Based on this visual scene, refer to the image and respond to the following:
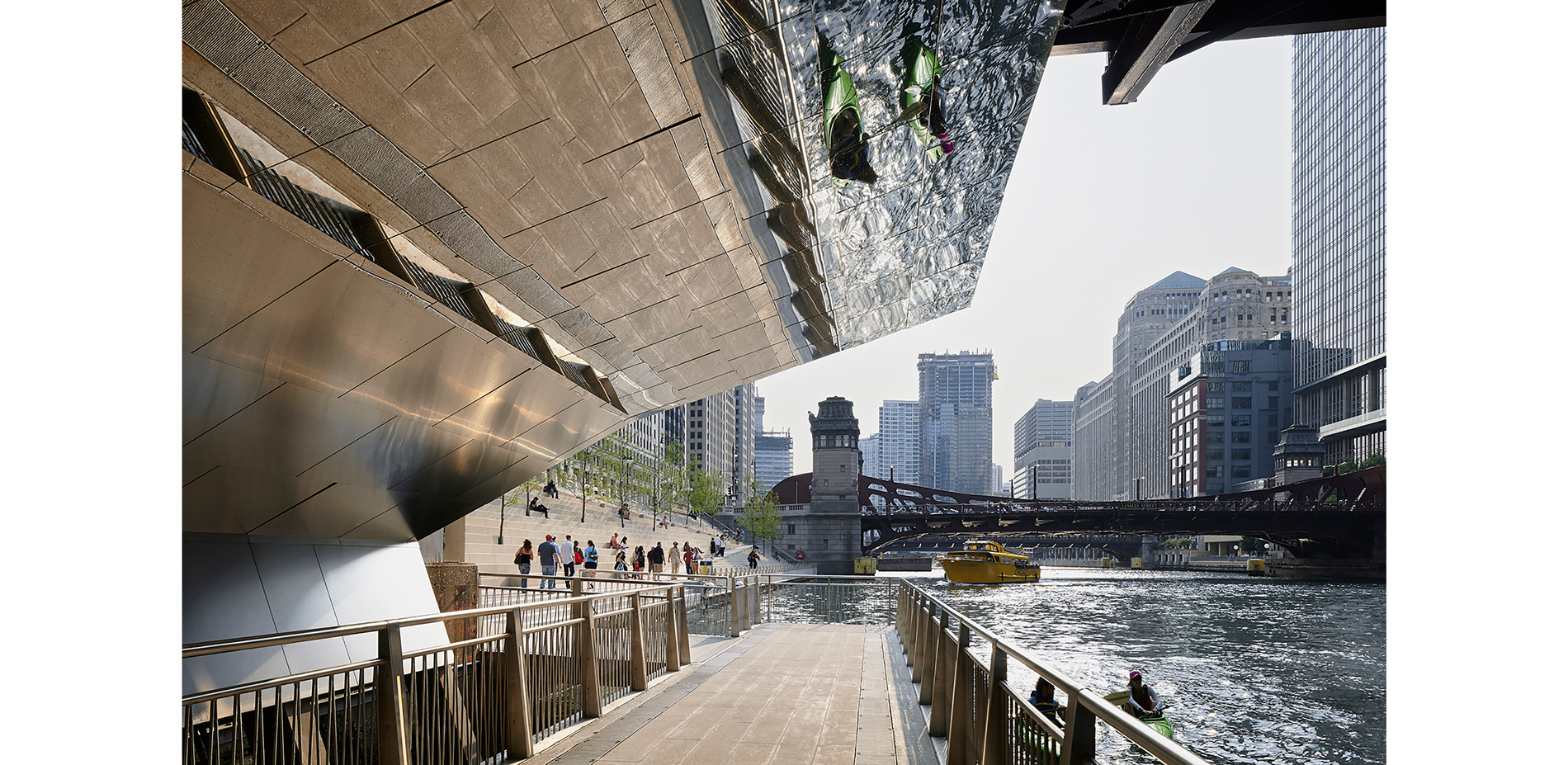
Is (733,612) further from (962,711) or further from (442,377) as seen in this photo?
(962,711)

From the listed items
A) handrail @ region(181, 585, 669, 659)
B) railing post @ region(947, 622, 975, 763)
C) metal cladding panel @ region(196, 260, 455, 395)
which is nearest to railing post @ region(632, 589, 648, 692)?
handrail @ region(181, 585, 669, 659)

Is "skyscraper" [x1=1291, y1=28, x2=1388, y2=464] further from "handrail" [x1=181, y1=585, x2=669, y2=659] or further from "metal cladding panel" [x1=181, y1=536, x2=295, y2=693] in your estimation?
"handrail" [x1=181, y1=585, x2=669, y2=659]

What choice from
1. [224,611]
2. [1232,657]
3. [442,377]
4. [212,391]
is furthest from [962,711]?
[1232,657]

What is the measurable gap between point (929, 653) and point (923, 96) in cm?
626

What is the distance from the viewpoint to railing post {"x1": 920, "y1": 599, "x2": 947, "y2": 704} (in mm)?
10406

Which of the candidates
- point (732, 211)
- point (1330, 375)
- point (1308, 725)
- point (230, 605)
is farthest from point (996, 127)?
point (1330, 375)

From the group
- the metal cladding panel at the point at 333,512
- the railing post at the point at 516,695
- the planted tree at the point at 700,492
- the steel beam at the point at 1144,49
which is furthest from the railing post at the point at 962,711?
the planted tree at the point at 700,492

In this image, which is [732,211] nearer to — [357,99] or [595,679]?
[357,99]

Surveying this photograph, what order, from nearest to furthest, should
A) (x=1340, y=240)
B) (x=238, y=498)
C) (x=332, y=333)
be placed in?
(x=332, y=333)
(x=238, y=498)
(x=1340, y=240)

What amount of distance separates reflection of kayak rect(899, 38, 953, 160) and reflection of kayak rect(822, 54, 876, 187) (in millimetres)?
466

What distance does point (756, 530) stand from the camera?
326ft

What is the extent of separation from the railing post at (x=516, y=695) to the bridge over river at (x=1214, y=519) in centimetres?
7642

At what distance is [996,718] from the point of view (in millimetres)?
5680
